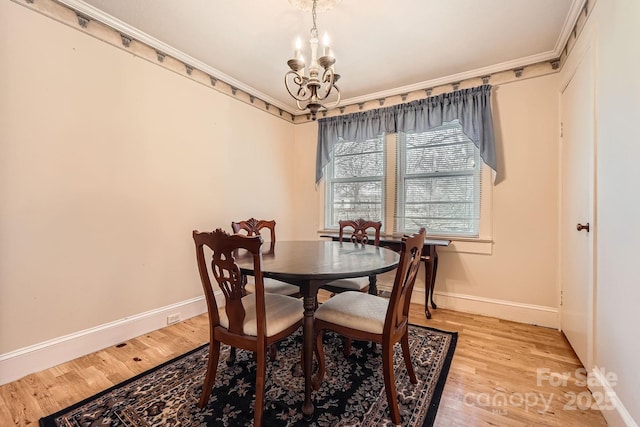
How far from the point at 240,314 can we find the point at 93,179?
5.34ft

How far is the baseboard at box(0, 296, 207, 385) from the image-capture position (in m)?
1.67

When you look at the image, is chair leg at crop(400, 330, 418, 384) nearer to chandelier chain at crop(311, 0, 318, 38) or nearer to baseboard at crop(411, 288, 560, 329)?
baseboard at crop(411, 288, 560, 329)

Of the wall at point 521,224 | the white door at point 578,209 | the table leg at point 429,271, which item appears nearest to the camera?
the white door at point 578,209

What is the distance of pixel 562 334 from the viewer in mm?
2326

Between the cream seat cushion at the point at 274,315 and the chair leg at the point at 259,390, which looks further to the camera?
the cream seat cushion at the point at 274,315

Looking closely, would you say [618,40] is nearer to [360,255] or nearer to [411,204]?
[360,255]

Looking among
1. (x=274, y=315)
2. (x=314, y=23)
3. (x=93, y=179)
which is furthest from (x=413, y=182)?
(x=93, y=179)

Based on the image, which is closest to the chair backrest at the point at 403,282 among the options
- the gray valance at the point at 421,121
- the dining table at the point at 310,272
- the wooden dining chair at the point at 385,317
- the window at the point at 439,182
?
the wooden dining chair at the point at 385,317

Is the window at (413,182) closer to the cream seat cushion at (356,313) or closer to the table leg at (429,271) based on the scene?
the table leg at (429,271)

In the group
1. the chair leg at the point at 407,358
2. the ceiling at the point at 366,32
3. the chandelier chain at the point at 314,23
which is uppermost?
the ceiling at the point at 366,32

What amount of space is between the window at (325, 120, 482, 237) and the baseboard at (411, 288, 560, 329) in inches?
26.1

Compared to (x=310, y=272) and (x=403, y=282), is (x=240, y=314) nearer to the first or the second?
(x=310, y=272)

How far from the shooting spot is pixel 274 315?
145cm

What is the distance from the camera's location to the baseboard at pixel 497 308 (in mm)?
2484
